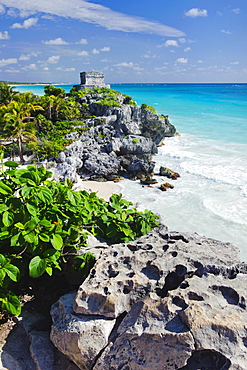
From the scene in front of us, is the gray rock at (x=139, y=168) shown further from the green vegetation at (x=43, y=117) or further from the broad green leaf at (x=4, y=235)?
the broad green leaf at (x=4, y=235)

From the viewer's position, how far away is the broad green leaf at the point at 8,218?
376 centimetres

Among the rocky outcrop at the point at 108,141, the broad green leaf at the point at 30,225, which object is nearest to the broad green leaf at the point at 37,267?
the broad green leaf at the point at 30,225

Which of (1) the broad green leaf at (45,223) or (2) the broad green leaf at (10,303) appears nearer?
(2) the broad green leaf at (10,303)

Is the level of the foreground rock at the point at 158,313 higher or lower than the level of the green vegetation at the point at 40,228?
lower

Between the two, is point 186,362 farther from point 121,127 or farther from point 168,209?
point 121,127

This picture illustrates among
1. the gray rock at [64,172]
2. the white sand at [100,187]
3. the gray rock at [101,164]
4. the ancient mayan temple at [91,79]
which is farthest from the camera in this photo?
the ancient mayan temple at [91,79]

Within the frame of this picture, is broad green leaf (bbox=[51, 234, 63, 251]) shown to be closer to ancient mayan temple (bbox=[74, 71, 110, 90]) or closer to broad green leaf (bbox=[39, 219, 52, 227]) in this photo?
broad green leaf (bbox=[39, 219, 52, 227])

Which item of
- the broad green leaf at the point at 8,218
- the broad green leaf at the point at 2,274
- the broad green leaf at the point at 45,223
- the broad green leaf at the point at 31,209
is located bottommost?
the broad green leaf at the point at 2,274

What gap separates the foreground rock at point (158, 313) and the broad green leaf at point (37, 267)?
0.55 m

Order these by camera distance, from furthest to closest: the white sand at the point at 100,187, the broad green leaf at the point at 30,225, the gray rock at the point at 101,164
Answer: the gray rock at the point at 101,164, the white sand at the point at 100,187, the broad green leaf at the point at 30,225

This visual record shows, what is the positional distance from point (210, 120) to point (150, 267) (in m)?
51.5

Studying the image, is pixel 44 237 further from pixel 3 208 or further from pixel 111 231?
pixel 111 231

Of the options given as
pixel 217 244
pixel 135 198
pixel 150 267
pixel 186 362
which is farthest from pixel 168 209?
pixel 186 362

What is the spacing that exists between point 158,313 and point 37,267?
1.62m
